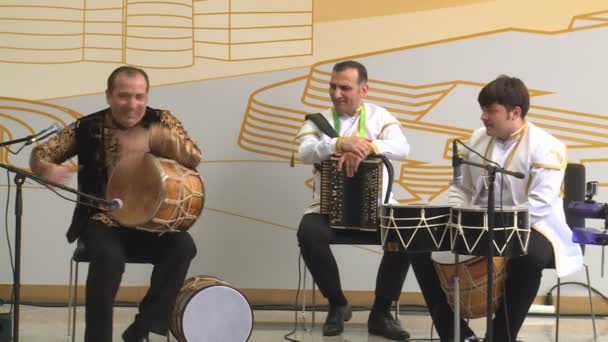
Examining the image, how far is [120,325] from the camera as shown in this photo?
4.78 meters

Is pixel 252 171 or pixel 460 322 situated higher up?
pixel 252 171

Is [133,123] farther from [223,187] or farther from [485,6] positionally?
[485,6]

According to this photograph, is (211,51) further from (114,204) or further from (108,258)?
(114,204)

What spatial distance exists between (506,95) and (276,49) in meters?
1.75

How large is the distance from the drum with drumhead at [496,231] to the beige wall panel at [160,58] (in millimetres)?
2288

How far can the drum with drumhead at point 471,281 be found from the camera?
146 inches

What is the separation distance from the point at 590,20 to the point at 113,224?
3038 mm

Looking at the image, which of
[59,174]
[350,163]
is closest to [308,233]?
[350,163]

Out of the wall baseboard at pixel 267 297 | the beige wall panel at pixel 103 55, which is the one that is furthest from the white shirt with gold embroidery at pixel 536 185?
the beige wall panel at pixel 103 55

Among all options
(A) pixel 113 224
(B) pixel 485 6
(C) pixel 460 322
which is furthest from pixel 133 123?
(B) pixel 485 6

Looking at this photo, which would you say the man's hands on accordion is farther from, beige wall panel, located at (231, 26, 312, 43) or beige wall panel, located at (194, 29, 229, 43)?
beige wall panel, located at (194, 29, 229, 43)

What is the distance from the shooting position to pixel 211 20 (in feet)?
17.1

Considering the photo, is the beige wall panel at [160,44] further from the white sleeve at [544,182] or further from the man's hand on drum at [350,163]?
the white sleeve at [544,182]

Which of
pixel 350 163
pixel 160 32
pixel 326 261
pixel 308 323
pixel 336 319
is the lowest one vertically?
pixel 308 323
